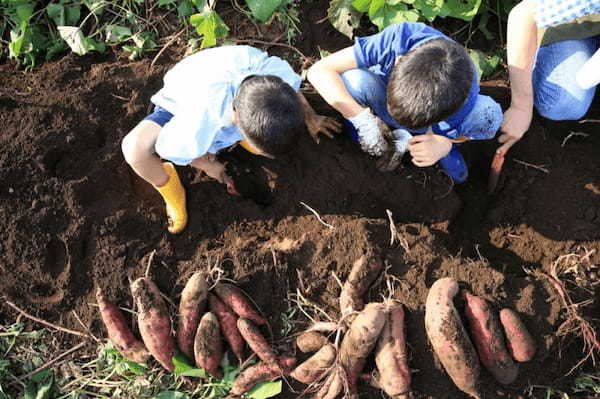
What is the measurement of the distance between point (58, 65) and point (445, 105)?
2.44 metres

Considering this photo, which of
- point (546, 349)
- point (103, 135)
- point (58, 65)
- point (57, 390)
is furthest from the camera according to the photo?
point (58, 65)

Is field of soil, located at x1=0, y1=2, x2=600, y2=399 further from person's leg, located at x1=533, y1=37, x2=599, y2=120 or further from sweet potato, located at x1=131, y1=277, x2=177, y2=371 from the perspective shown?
person's leg, located at x1=533, y1=37, x2=599, y2=120

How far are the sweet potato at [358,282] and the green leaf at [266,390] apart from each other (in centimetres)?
52

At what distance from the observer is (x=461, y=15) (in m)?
3.02

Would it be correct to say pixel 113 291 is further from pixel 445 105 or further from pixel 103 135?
pixel 445 105

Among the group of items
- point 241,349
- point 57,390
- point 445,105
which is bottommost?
point 57,390

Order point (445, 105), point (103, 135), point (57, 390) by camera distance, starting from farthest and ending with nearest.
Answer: point (103, 135)
point (57, 390)
point (445, 105)

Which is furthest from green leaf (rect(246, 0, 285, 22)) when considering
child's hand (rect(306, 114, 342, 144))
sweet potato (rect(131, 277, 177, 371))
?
sweet potato (rect(131, 277, 177, 371))

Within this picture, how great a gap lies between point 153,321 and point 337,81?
156 cm

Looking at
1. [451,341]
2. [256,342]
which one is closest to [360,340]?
[451,341]

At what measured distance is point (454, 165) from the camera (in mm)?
2822

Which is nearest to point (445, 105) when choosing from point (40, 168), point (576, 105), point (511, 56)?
point (511, 56)

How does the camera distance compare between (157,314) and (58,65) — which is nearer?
(157,314)

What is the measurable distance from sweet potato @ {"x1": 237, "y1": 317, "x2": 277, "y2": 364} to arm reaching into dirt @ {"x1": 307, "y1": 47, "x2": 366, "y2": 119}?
1.20 metres
